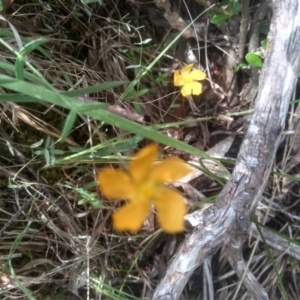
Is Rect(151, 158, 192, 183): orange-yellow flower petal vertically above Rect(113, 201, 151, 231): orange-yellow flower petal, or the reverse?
Rect(151, 158, 192, 183): orange-yellow flower petal

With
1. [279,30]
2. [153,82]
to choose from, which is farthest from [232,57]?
[279,30]

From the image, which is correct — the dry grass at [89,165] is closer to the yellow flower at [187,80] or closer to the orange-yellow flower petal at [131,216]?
the yellow flower at [187,80]

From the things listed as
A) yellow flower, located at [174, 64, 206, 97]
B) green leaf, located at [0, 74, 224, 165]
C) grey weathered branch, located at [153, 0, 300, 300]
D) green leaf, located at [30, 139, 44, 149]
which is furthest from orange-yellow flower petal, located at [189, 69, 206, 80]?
green leaf, located at [0, 74, 224, 165]

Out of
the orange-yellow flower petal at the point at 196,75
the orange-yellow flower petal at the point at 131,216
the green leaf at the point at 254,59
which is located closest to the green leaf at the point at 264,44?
the green leaf at the point at 254,59

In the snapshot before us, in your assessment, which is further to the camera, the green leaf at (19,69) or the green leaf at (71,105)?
the green leaf at (19,69)

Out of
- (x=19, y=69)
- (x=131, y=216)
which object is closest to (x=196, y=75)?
(x=19, y=69)

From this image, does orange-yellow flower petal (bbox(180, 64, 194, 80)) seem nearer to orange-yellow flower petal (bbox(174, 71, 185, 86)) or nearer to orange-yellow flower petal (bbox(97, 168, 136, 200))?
orange-yellow flower petal (bbox(174, 71, 185, 86))
